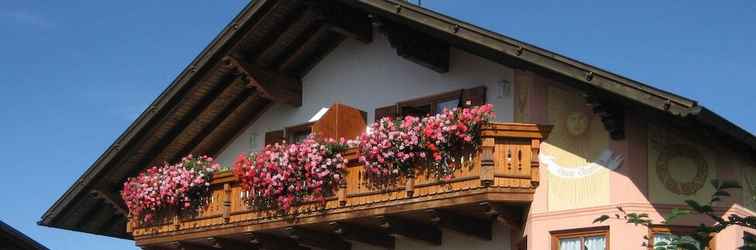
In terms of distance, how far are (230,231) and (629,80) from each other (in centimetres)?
711

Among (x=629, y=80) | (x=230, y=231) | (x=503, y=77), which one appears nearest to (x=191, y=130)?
(x=230, y=231)

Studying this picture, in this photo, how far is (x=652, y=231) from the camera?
1467 centimetres

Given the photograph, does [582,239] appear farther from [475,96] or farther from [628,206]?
[475,96]

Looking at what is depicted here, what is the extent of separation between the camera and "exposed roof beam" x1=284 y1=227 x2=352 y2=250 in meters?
17.8

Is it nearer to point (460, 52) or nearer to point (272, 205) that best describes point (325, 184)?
point (272, 205)

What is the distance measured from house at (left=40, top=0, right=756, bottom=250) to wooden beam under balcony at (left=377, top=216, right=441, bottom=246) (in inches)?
0.8

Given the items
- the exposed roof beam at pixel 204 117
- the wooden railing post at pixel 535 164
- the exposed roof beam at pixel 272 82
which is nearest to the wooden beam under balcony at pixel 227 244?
the exposed roof beam at pixel 272 82

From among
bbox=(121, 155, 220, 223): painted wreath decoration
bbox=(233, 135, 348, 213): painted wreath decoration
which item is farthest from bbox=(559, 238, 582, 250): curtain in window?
bbox=(121, 155, 220, 223): painted wreath decoration

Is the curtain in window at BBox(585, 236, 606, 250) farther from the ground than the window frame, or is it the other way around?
the window frame

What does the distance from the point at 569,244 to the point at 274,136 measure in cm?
668

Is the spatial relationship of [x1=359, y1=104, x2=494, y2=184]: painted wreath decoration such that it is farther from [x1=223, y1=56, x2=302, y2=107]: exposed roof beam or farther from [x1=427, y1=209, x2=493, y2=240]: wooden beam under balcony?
[x1=223, y1=56, x2=302, y2=107]: exposed roof beam

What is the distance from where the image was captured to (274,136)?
2028 cm

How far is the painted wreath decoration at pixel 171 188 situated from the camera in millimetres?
19062

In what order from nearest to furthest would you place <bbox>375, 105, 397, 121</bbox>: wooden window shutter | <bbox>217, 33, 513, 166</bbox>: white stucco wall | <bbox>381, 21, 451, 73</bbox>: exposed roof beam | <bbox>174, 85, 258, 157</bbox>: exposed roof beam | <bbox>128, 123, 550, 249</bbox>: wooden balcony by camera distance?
<bbox>128, 123, 550, 249</bbox>: wooden balcony < <bbox>217, 33, 513, 166</bbox>: white stucco wall < <bbox>381, 21, 451, 73</bbox>: exposed roof beam < <bbox>375, 105, 397, 121</bbox>: wooden window shutter < <bbox>174, 85, 258, 157</bbox>: exposed roof beam
